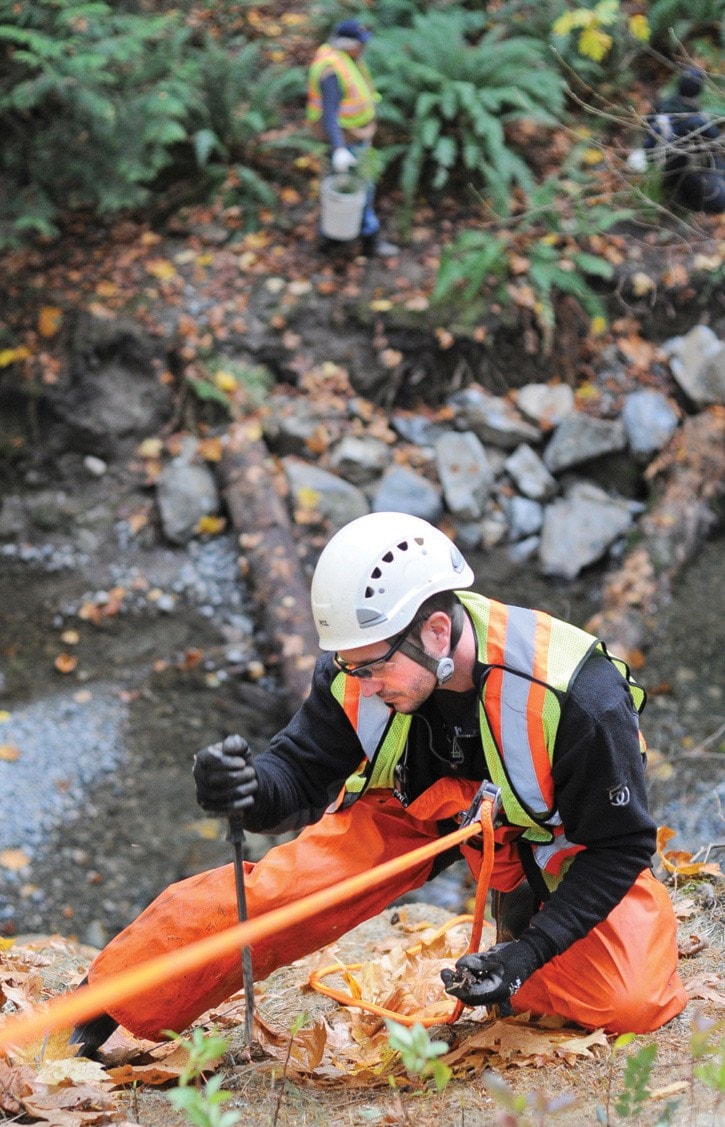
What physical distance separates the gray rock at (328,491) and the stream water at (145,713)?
2.22ft

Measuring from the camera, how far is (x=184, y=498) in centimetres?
758

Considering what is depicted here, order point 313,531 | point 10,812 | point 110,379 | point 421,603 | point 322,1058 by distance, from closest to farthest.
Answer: point 421,603
point 322,1058
point 10,812
point 313,531
point 110,379

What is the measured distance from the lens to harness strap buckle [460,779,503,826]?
9.99 ft

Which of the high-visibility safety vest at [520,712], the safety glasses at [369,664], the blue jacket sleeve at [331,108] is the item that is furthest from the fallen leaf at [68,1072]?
the blue jacket sleeve at [331,108]

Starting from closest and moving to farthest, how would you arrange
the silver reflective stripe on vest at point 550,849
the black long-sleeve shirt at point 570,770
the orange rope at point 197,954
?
the orange rope at point 197,954
the black long-sleeve shirt at point 570,770
the silver reflective stripe on vest at point 550,849

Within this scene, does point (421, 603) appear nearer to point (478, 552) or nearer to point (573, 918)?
point (573, 918)

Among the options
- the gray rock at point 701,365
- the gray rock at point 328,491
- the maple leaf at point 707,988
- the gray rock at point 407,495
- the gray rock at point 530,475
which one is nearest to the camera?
the maple leaf at point 707,988

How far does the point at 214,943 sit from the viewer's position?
8.82 ft

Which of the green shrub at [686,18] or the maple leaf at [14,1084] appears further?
the green shrub at [686,18]

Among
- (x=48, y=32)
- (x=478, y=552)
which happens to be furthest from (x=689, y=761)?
(x=48, y=32)

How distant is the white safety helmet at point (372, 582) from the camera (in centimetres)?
290

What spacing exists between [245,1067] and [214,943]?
64 cm

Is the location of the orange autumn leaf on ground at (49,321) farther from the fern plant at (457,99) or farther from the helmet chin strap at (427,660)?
the helmet chin strap at (427,660)

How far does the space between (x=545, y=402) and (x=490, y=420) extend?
51 cm
